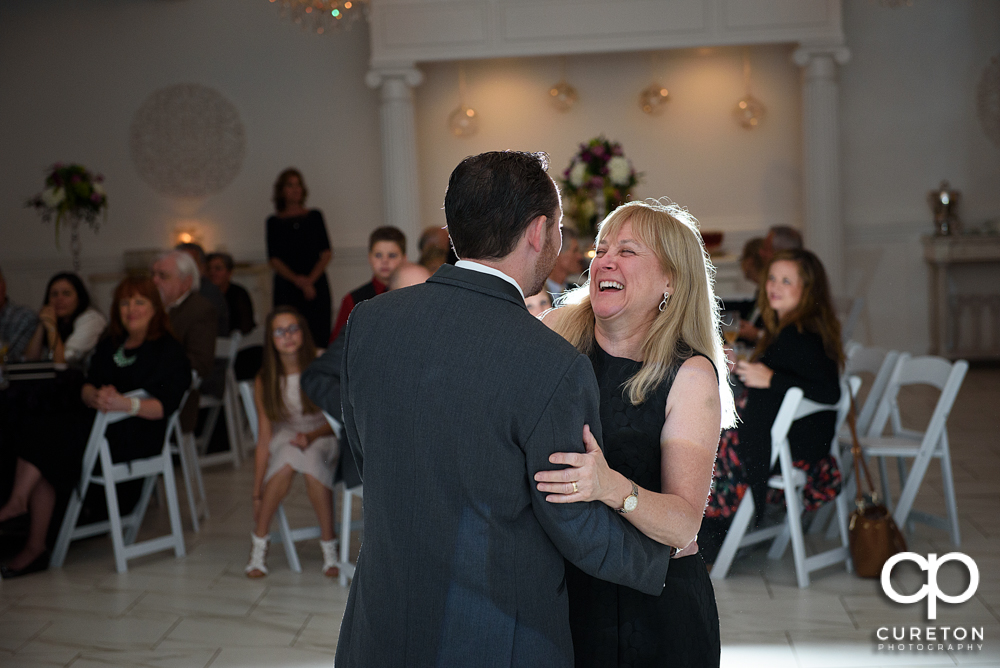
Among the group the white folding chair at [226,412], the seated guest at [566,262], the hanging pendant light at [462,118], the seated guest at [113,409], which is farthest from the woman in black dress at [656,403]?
the hanging pendant light at [462,118]

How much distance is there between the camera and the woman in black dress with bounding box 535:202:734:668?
5.35 feet

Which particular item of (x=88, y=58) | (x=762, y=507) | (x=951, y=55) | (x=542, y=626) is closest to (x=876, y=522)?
(x=762, y=507)

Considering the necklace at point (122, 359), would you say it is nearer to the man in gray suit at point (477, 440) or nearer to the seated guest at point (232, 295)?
the seated guest at point (232, 295)

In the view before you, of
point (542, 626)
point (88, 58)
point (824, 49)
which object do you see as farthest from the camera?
point (88, 58)

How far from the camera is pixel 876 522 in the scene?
10.7 feet

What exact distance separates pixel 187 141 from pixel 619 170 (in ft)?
13.5

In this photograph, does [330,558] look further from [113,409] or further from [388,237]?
[388,237]

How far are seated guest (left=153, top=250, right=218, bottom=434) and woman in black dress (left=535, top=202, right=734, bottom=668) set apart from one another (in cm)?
322

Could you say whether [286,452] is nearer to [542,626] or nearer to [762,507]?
[762,507]

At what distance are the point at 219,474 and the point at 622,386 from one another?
4120mm

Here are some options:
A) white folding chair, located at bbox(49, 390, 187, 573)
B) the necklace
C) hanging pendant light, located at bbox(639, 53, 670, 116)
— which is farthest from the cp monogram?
hanging pendant light, located at bbox(639, 53, 670, 116)

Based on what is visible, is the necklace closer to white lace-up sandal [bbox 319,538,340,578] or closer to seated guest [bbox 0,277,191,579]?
seated guest [bbox 0,277,191,579]

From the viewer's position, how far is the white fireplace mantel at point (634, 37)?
7.11 metres

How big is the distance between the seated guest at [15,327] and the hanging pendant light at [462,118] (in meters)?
3.82
